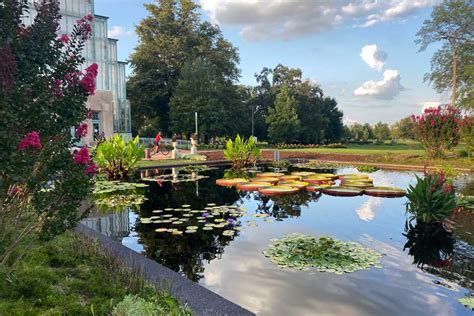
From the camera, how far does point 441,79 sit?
102 feet

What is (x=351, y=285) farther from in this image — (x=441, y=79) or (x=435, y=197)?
(x=441, y=79)

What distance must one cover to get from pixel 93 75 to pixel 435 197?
6.79 metres

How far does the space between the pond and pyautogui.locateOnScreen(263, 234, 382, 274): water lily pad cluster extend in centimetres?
13

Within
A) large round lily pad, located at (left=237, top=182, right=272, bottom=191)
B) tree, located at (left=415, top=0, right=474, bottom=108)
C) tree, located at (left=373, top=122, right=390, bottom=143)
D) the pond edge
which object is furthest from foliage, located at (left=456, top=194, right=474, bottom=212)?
tree, located at (left=373, top=122, right=390, bottom=143)

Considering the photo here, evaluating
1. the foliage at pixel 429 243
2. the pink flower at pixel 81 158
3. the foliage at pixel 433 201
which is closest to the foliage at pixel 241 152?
the foliage at pixel 433 201

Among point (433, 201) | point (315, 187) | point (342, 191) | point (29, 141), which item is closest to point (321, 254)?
point (433, 201)

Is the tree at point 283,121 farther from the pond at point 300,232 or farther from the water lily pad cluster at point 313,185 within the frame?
the pond at point 300,232

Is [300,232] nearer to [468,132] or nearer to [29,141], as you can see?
[29,141]

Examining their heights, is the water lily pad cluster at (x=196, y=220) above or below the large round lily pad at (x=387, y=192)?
below

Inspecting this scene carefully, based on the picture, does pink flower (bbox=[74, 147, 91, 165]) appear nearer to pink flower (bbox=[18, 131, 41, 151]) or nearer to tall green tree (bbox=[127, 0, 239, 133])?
pink flower (bbox=[18, 131, 41, 151])

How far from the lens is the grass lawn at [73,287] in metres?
2.95

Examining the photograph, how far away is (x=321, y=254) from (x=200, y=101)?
30639mm

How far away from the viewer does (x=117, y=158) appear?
489 inches

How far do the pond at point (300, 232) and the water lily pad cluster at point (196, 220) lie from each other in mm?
25
